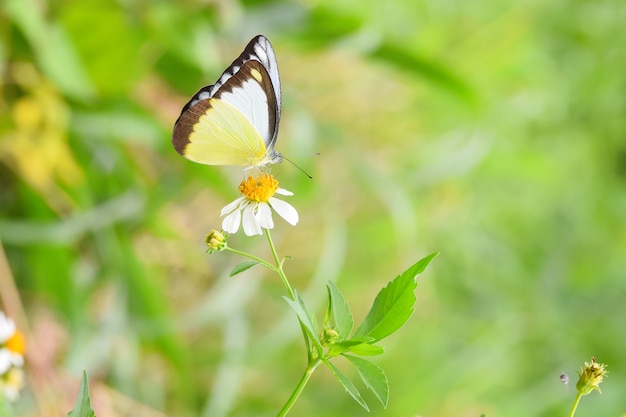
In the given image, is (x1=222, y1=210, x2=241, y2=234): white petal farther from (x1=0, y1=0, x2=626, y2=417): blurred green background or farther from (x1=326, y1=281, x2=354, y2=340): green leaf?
(x1=0, y1=0, x2=626, y2=417): blurred green background

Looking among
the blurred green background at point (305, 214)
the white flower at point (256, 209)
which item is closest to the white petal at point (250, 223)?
the white flower at point (256, 209)

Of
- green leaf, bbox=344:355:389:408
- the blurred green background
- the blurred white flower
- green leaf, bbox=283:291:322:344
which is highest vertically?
the blurred green background

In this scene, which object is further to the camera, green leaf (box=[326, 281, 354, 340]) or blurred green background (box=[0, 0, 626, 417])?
blurred green background (box=[0, 0, 626, 417])

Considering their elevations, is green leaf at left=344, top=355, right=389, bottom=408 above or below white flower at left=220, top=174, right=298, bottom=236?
below

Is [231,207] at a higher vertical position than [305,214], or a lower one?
lower

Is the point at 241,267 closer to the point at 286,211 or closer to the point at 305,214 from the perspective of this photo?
the point at 286,211

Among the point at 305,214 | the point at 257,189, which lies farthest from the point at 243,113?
the point at 305,214

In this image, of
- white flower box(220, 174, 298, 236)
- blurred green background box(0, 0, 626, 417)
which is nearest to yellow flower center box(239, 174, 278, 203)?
white flower box(220, 174, 298, 236)
